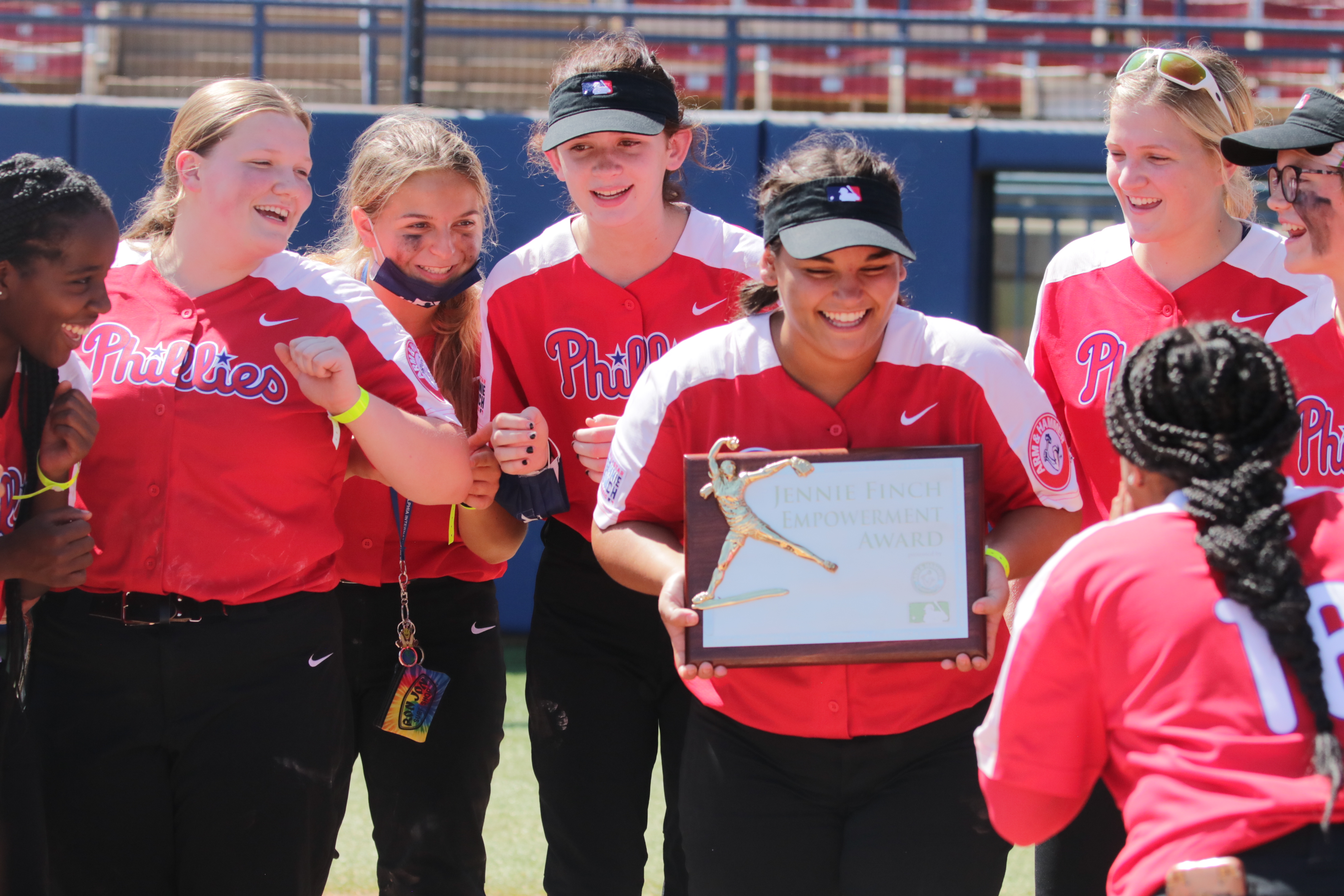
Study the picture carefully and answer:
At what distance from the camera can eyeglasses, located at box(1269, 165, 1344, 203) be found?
273cm

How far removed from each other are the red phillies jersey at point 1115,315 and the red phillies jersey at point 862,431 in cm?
39

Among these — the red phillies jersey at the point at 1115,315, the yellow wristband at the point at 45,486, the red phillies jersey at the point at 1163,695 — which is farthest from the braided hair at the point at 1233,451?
the yellow wristband at the point at 45,486

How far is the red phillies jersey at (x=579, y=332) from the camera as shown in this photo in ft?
10.4

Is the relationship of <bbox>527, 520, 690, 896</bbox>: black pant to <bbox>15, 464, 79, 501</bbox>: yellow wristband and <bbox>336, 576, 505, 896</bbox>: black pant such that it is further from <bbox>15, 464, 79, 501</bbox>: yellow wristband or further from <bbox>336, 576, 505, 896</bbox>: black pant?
<bbox>15, 464, 79, 501</bbox>: yellow wristband

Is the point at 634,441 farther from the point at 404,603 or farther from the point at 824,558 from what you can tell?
the point at 404,603

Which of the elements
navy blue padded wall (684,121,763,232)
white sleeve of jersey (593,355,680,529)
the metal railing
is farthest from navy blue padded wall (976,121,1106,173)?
white sleeve of jersey (593,355,680,529)

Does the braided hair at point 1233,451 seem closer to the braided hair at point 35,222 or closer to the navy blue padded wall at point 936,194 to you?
the braided hair at point 35,222

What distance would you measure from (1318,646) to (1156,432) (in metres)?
0.36

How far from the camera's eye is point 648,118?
3123 mm

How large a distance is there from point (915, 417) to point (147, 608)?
62.5 inches

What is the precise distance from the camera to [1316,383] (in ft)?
9.14

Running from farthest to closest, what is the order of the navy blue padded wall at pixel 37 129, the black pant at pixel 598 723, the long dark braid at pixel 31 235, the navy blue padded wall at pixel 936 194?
1. the navy blue padded wall at pixel 936 194
2. the navy blue padded wall at pixel 37 129
3. the black pant at pixel 598 723
4. the long dark braid at pixel 31 235

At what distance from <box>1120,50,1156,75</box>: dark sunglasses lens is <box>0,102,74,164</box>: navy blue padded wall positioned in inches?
223

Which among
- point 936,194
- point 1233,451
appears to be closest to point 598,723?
point 1233,451
